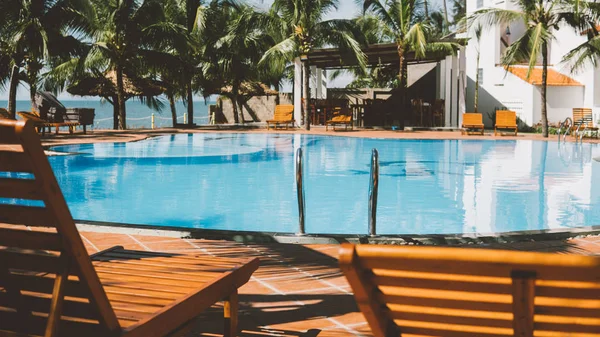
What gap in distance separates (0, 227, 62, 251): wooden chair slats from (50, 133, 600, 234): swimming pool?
5805 mm

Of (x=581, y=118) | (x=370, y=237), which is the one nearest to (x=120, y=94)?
(x=581, y=118)

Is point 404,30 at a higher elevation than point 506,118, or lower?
higher

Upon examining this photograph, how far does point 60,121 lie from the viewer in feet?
71.4

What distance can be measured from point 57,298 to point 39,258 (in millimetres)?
131

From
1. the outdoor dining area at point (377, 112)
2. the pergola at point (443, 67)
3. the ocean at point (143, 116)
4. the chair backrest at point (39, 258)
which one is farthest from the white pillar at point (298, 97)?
the chair backrest at point (39, 258)

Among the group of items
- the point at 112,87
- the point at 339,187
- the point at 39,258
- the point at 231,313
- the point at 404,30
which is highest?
the point at 404,30

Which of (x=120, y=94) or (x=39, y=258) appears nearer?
(x=39, y=258)

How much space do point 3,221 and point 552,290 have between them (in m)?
1.51

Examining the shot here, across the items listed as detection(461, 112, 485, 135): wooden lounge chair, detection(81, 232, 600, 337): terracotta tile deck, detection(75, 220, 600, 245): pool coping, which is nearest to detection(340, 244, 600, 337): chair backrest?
detection(81, 232, 600, 337): terracotta tile deck

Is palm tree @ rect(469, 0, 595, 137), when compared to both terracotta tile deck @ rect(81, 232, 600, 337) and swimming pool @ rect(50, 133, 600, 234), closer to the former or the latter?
swimming pool @ rect(50, 133, 600, 234)

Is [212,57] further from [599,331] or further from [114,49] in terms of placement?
[599,331]

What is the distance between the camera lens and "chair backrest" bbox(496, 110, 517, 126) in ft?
70.0

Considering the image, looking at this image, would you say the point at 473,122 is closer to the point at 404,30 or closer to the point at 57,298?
the point at 404,30

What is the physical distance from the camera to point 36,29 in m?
20.3
